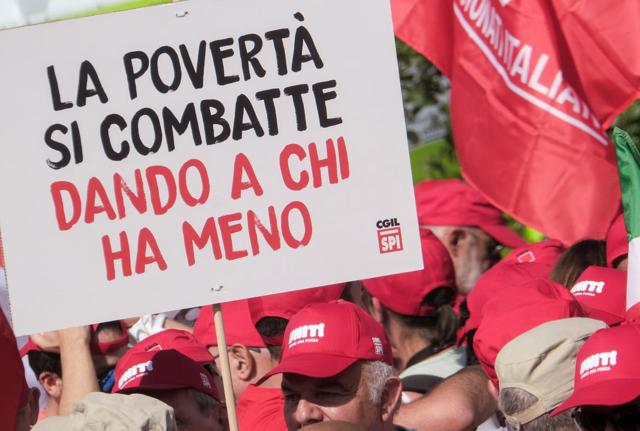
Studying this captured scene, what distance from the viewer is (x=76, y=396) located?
5.25 meters

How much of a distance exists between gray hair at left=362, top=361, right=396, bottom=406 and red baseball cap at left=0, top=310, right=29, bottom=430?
43.1 inches

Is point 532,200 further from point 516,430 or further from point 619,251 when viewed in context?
point 516,430

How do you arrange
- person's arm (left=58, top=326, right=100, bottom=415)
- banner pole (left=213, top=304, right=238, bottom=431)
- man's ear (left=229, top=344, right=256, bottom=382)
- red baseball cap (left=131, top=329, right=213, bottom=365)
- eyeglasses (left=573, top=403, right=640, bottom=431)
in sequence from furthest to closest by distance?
person's arm (left=58, top=326, right=100, bottom=415) < man's ear (left=229, top=344, right=256, bottom=382) < red baseball cap (left=131, top=329, right=213, bottom=365) < banner pole (left=213, top=304, right=238, bottom=431) < eyeglasses (left=573, top=403, right=640, bottom=431)

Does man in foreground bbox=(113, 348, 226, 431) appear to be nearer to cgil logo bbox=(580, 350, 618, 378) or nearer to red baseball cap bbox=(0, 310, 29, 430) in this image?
red baseball cap bbox=(0, 310, 29, 430)

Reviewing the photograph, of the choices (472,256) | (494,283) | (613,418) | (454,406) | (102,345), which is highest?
(613,418)

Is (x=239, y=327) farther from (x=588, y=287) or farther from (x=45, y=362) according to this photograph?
(x=588, y=287)

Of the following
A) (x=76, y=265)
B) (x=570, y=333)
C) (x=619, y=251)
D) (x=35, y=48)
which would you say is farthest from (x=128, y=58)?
(x=619, y=251)

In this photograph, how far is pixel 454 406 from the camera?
4984 mm

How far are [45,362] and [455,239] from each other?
237 cm

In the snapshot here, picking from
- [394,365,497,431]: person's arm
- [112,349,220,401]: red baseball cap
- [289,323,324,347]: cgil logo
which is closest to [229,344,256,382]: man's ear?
[112,349,220,401]: red baseball cap

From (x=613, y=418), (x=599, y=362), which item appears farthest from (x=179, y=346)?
(x=613, y=418)

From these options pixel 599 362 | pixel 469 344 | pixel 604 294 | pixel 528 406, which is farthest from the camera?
pixel 469 344

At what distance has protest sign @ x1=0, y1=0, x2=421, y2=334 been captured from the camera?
12.4 ft

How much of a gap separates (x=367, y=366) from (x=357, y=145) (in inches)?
29.3
